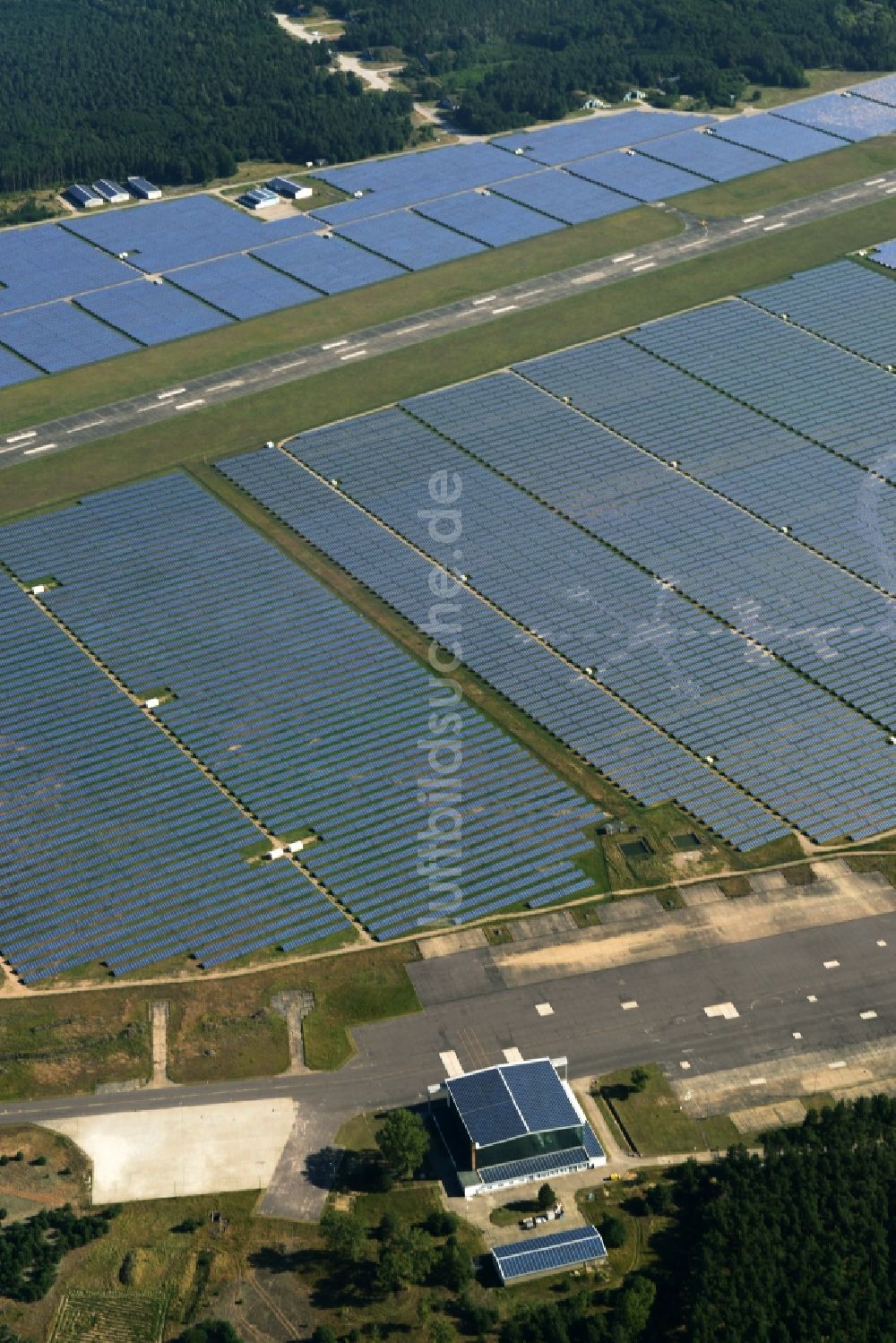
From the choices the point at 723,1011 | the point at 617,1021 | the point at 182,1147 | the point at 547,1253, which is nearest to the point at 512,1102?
the point at 547,1253

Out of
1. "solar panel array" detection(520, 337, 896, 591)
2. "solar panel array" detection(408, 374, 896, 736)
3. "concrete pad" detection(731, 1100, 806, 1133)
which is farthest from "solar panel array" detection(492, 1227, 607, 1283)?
"solar panel array" detection(520, 337, 896, 591)

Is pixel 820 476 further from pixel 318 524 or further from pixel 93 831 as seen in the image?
pixel 93 831

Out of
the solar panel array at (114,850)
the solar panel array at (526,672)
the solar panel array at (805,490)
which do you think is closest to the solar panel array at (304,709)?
the solar panel array at (114,850)

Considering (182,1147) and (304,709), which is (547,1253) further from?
(304,709)

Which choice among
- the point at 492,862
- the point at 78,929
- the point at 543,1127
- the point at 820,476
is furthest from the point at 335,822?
the point at 820,476

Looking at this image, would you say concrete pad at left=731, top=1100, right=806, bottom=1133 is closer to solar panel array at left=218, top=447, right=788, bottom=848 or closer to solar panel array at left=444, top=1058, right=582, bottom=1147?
solar panel array at left=444, top=1058, right=582, bottom=1147

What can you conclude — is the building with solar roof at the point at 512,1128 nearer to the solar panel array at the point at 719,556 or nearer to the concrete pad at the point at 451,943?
the concrete pad at the point at 451,943
